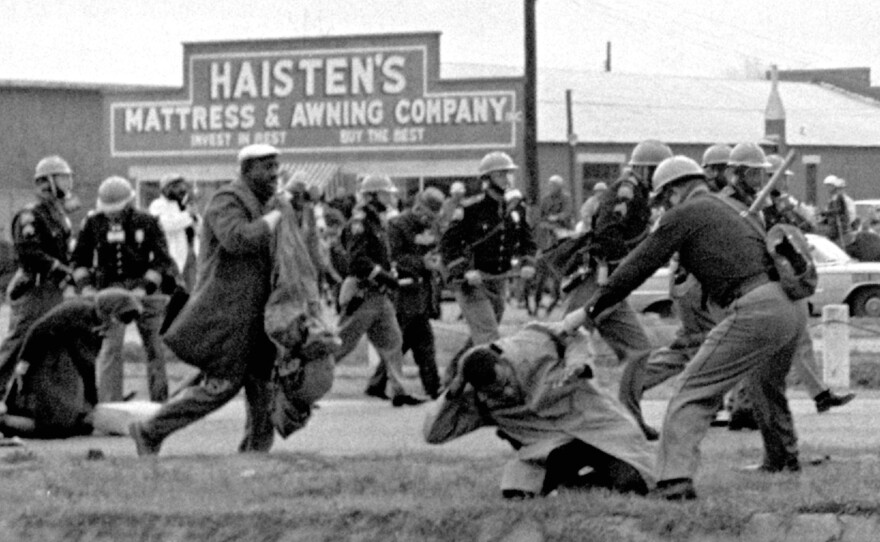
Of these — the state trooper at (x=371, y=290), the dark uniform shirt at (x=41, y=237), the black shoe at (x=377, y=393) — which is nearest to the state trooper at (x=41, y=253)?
the dark uniform shirt at (x=41, y=237)

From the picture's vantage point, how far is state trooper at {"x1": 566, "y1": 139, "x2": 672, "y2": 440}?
1366 cm

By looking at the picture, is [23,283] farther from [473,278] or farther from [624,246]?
[624,246]

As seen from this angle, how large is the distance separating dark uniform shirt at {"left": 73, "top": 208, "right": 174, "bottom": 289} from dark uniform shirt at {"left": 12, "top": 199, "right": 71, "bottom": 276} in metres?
0.18

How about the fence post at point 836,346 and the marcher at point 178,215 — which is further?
the marcher at point 178,215

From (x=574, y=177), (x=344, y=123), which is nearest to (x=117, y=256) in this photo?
(x=344, y=123)

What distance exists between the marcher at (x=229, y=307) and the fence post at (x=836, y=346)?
23.3ft

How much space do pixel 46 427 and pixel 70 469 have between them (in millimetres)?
2805

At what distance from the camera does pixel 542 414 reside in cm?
978

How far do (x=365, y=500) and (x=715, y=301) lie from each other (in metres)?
1.88

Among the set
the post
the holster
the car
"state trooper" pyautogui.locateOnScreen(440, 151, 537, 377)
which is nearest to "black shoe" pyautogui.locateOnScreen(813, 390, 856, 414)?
"state trooper" pyautogui.locateOnScreen(440, 151, 537, 377)

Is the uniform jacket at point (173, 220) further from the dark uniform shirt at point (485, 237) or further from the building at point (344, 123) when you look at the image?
the building at point (344, 123)

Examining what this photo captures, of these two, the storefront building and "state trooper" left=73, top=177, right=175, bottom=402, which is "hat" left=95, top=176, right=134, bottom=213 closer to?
"state trooper" left=73, top=177, right=175, bottom=402

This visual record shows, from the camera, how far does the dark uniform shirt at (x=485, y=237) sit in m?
16.8

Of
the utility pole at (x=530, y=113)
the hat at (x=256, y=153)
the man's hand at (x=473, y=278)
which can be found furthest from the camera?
the utility pole at (x=530, y=113)
